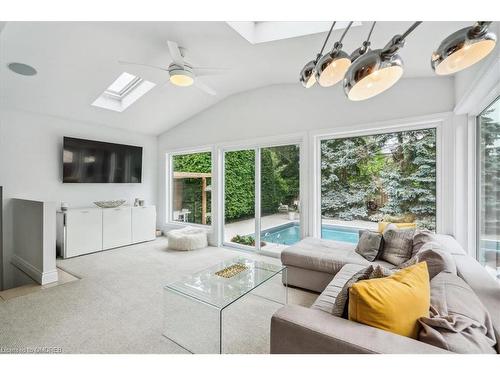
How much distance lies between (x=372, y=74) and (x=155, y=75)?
3.29 m

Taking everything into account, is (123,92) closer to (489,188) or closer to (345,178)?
(345,178)

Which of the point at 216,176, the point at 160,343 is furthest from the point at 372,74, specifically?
the point at 216,176

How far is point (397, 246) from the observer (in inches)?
93.7

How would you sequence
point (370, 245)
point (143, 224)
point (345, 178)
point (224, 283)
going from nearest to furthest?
1. point (224, 283)
2. point (370, 245)
3. point (345, 178)
4. point (143, 224)

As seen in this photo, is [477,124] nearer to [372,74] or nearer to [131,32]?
[372,74]

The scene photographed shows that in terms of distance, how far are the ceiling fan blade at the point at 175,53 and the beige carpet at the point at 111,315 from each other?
8.40 feet

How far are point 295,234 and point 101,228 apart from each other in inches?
135

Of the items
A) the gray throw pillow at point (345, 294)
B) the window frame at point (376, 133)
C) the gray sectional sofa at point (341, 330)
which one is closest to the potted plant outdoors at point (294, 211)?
the window frame at point (376, 133)

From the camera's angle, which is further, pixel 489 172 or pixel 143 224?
pixel 143 224

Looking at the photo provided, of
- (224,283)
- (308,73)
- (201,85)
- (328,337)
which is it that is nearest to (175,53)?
(201,85)

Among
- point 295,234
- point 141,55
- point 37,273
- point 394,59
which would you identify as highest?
point 141,55

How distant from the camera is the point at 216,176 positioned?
461 centimetres

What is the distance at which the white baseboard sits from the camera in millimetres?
2840
